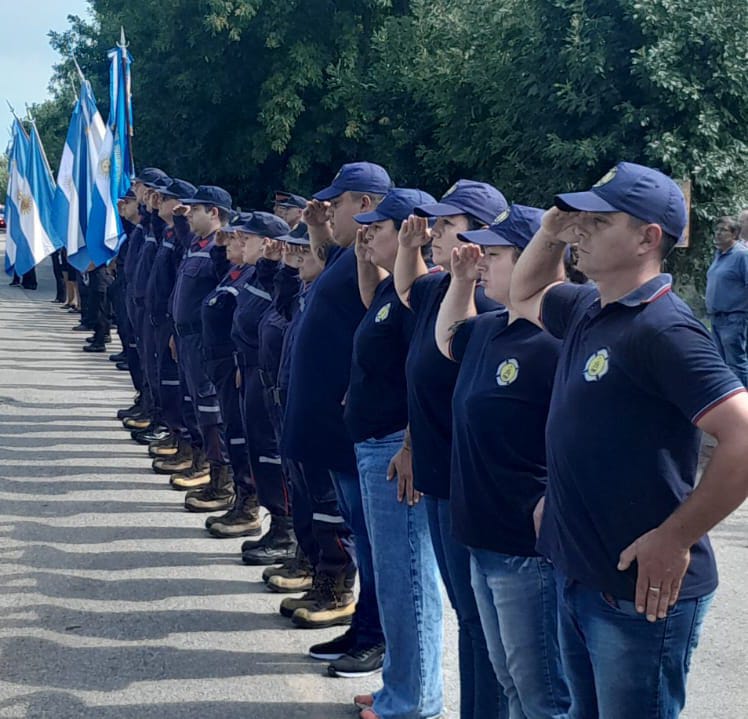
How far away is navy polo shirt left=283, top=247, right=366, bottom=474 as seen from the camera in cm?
481

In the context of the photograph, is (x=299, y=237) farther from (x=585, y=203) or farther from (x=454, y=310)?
(x=585, y=203)

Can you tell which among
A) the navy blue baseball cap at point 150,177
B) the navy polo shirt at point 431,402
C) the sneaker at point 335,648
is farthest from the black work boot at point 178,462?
the navy polo shirt at point 431,402

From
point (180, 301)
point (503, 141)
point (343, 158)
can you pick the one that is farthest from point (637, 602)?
point (343, 158)

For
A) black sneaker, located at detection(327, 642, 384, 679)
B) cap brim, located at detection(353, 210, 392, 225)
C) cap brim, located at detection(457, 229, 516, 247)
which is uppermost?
cap brim, located at detection(457, 229, 516, 247)

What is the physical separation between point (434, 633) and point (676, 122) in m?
12.1

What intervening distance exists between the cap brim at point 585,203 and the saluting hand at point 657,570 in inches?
31.0

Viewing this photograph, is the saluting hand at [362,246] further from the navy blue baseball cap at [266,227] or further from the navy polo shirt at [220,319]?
the navy polo shirt at [220,319]

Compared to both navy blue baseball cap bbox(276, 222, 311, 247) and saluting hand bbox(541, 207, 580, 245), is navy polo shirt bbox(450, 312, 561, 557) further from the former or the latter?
navy blue baseball cap bbox(276, 222, 311, 247)

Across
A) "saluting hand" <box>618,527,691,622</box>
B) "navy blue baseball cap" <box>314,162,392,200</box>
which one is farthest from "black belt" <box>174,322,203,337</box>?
"saluting hand" <box>618,527,691,622</box>

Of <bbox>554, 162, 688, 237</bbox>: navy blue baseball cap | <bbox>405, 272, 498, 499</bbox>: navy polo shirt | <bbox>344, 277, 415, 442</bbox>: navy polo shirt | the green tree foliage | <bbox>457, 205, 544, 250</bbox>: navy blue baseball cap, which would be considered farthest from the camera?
the green tree foliage

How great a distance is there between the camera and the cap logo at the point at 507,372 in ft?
10.6

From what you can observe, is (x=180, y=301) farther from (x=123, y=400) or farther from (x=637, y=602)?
(x=637, y=602)

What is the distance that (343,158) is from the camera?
24141mm

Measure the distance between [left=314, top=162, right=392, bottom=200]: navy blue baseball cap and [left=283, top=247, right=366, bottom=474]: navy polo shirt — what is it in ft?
0.84
